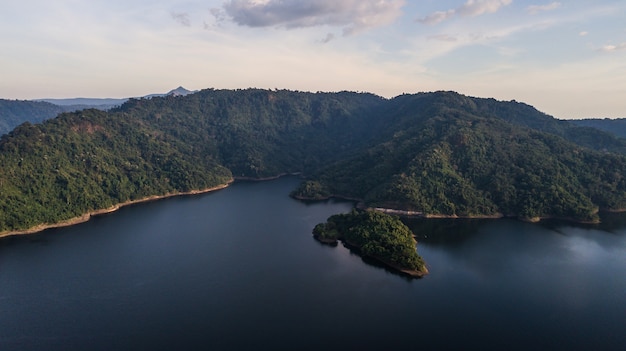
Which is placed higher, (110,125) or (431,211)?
(110,125)

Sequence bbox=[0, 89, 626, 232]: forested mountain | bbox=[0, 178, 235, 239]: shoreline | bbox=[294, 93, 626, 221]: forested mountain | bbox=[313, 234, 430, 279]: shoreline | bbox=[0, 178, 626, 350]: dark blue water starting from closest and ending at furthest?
bbox=[0, 178, 626, 350]: dark blue water, bbox=[313, 234, 430, 279]: shoreline, bbox=[0, 178, 235, 239]: shoreline, bbox=[0, 89, 626, 232]: forested mountain, bbox=[294, 93, 626, 221]: forested mountain

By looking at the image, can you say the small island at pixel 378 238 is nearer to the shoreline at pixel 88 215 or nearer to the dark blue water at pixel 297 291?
the dark blue water at pixel 297 291

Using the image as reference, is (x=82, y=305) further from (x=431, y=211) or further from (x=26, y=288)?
(x=431, y=211)

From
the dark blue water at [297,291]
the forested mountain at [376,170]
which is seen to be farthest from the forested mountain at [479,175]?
the dark blue water at [297,291]

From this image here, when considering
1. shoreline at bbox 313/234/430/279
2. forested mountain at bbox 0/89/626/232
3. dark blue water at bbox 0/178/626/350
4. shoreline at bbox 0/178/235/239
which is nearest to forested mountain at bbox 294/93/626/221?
forested mountain at bbox 0/89/626/232

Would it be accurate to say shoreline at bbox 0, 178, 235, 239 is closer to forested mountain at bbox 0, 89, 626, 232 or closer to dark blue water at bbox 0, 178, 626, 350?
forested mountain at bbox 0, 89, 626, 232

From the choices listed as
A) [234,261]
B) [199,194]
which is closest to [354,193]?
[199,194]
